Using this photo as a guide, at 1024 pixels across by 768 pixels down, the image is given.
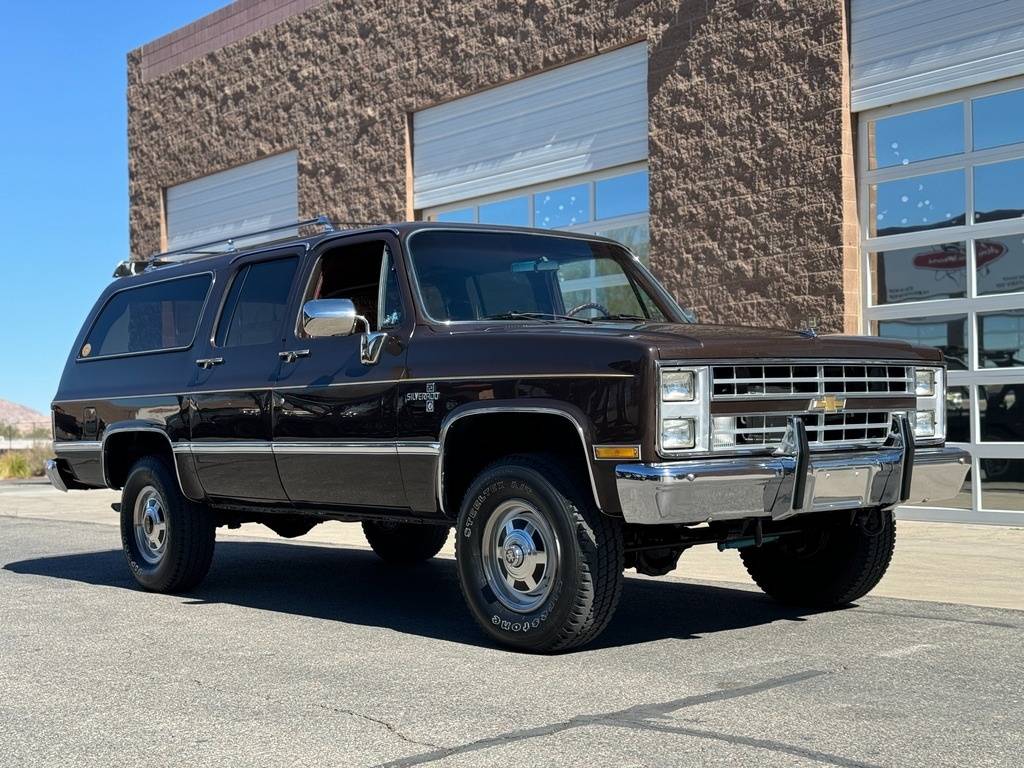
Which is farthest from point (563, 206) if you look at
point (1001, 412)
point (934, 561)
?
point (934, 561)

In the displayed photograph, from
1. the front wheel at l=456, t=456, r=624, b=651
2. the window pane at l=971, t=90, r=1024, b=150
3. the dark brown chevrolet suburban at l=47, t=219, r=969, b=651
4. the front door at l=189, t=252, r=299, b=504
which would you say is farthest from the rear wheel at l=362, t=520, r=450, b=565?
the window pane at l=971, t=90, r=1024, b=150

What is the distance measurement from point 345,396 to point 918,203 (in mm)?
7570

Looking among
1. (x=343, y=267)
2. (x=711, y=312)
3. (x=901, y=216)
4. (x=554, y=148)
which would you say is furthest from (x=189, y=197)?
(x=343, y=267)

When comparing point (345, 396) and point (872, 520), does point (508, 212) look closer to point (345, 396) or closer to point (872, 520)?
point (345, 396)

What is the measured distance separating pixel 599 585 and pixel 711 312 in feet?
28.4

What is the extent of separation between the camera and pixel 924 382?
709 cm

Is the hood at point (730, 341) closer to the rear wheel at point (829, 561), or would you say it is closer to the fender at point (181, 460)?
the rear wheel at point (829, 561)

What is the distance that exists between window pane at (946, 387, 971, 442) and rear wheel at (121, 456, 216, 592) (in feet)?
23.5

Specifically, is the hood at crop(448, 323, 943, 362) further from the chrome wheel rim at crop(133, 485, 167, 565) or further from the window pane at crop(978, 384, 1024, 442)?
the window pane at crop(978, 384, 1024, 442)

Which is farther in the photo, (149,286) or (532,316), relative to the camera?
(149,286)

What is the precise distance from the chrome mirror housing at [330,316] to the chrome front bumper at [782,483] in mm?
1847

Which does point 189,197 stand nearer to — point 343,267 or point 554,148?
point 554,148

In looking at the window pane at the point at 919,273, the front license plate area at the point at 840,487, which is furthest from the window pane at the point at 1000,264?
the front license plate area at the point at 840,487

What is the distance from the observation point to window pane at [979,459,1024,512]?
39.7 ft
